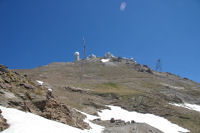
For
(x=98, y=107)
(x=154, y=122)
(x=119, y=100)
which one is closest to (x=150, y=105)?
(x=119, y=100)

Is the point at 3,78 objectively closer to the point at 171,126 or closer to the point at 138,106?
the point at 171,126

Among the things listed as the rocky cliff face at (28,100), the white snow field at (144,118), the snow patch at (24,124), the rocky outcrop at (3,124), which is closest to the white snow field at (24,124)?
the snow patch at (24,124)

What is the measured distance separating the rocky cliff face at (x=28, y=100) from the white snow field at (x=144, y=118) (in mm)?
11652

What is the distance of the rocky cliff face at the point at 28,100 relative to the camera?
1508 cm

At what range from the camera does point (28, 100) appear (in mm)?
16547

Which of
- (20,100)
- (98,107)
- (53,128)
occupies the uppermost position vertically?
(98,107)

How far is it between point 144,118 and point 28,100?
2165 centimetres

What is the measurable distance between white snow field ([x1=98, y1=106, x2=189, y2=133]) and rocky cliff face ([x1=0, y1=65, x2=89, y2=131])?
38.2 ft

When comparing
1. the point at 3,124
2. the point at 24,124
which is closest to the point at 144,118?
the point at 24,124

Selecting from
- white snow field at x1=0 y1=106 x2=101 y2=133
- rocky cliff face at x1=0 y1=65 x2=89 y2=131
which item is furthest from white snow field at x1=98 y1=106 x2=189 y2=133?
white snow field at x1=0 y1=106 x2=101 y2=133

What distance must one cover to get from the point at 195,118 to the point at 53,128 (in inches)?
1275

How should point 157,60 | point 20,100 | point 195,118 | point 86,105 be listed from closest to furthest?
point 20,100, point 86,105, point 195,118, point 157,60

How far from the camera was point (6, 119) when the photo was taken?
479 inches

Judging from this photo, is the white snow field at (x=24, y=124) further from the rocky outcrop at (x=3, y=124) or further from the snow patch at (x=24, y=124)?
the rocky outcrop at (x=3, y=124)
